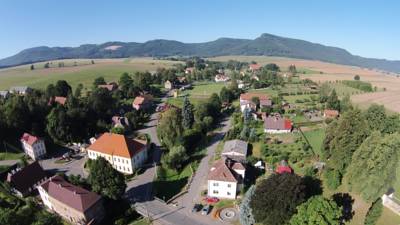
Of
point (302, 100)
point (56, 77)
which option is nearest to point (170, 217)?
point (302, 100)

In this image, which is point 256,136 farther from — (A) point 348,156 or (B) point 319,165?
(A) point 348,156

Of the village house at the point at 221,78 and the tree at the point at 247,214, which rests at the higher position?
the village house at the point at 221,78

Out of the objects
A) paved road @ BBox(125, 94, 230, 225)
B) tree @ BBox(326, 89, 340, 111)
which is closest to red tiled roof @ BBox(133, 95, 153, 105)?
paved road @ BBox(125, 94, 230, 225)

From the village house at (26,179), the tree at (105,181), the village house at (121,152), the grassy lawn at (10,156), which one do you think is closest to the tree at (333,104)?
the village house at (121,152)

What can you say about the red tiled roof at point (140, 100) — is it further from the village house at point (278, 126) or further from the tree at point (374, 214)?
the tree at point (374, 214)

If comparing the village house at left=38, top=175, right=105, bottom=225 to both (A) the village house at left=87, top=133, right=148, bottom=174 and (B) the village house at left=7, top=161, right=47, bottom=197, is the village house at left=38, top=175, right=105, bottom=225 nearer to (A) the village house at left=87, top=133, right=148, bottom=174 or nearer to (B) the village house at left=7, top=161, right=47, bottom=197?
(B) the village house at left=7, top=161, right=47, bottom=197

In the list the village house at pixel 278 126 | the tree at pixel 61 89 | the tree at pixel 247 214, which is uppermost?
the tree at pixel 61 89
